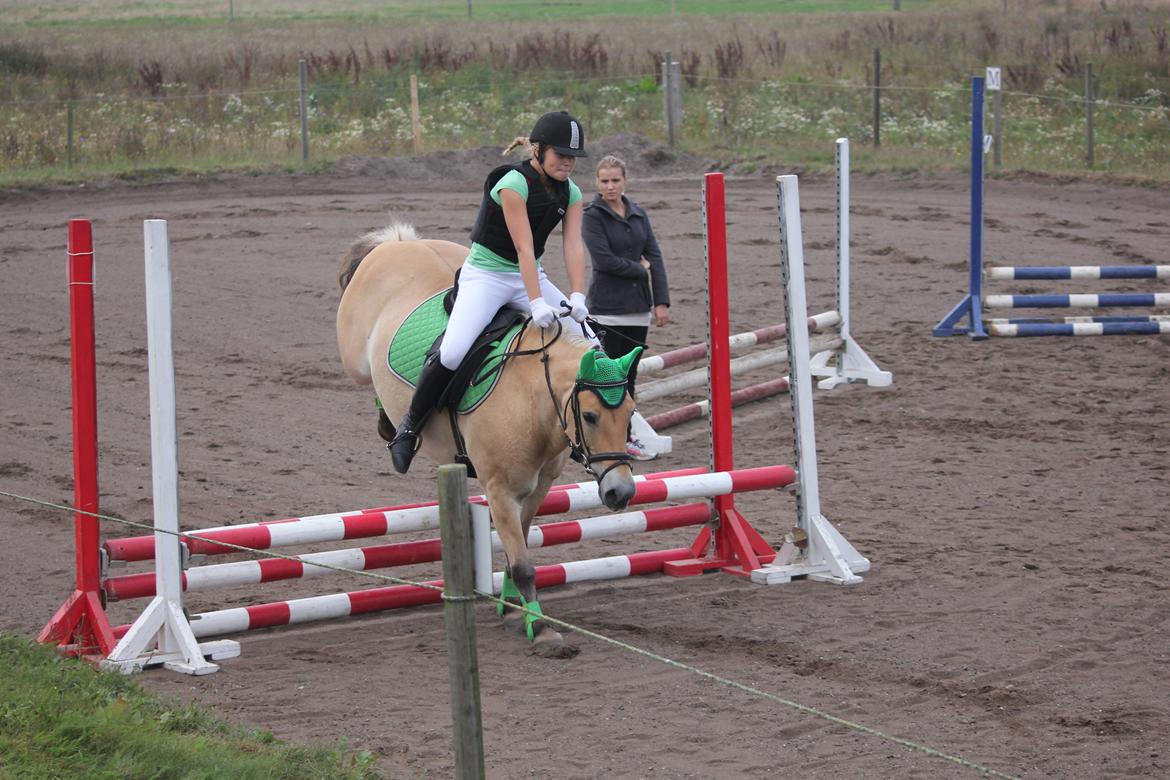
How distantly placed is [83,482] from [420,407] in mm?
1622

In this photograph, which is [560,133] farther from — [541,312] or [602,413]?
[602,413]

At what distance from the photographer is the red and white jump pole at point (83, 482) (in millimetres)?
5895

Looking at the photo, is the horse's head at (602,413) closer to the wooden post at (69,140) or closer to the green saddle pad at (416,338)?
the green saddle pad at (416,338)

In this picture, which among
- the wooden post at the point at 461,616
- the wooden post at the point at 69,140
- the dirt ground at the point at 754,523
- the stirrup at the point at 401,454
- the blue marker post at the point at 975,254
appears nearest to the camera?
the wooden post at the point at 461,616

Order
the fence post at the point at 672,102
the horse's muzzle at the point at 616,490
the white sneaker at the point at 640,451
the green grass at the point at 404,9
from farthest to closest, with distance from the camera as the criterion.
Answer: the green grass at the point at 404,9 < the fence post at the point at 672,102 < the white sneaker at the point at 640,451 < the horse's muzzle at the point at 616,490

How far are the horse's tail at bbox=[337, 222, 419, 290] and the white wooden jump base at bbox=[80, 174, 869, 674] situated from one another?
1755mm

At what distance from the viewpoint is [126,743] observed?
4.64 m

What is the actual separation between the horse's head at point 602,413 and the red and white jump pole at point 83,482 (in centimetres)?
215

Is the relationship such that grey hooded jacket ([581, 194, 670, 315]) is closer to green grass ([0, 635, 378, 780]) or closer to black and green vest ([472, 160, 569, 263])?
black and green vest ([472, 160, 569, 263])

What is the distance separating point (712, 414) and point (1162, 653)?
263 centimetres

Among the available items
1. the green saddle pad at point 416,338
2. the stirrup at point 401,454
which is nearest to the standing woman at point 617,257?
the green saddle pad at point 416,338

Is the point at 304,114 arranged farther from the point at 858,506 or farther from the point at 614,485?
the point at 614,485

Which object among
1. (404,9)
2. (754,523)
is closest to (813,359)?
(754,523)

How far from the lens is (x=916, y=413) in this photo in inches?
436
